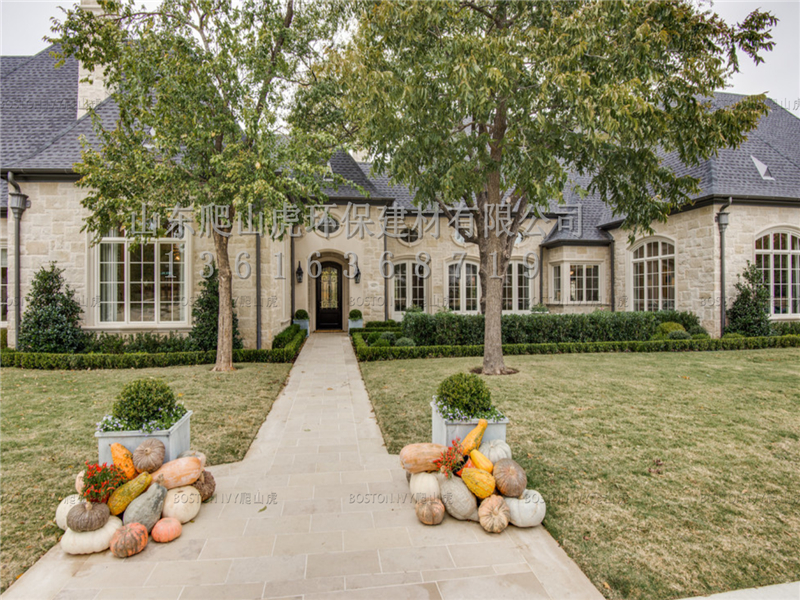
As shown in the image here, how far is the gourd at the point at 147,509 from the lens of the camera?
302 cm

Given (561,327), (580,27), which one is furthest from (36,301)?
(561,327)

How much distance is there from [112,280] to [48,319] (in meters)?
1.51

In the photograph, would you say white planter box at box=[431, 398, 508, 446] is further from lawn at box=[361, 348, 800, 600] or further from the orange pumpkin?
the orange pumpkin

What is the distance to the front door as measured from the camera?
18.4m

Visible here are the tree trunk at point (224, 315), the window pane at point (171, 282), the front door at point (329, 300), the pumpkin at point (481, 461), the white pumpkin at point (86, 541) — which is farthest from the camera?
the front door at point (329, 300)

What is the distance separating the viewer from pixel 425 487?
3369 mm

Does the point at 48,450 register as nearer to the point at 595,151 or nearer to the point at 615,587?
A: the point at 615,587

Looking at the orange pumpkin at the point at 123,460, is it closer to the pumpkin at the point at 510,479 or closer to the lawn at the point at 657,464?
the lawn at the point at 657,464

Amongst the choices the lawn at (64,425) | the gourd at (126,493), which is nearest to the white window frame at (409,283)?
the lawn at (64,425)

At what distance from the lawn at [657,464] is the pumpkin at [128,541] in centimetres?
252

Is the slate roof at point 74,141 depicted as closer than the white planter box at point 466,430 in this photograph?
No

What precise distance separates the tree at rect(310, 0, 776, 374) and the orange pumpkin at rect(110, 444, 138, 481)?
549 cm

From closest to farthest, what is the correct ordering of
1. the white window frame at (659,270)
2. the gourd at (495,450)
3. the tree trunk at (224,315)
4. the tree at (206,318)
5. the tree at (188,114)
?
the gourd at (495,450), the tree at (188,114), the tree trunk at (224,315), the tree at (206,318), the white window frame at (659,270)

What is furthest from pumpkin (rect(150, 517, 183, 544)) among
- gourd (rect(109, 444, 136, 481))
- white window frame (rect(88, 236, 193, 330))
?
white window frame (rect(88, 236, 193, 330))
